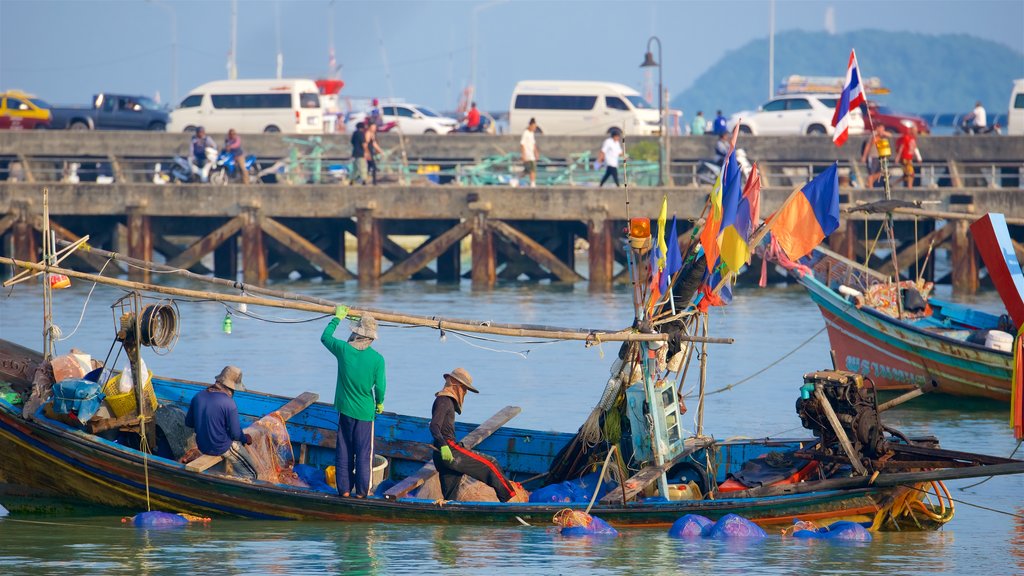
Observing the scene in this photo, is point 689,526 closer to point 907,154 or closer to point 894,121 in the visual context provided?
point 907,154

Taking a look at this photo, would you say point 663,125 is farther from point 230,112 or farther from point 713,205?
point 713,205

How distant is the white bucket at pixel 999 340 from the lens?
1908 cm

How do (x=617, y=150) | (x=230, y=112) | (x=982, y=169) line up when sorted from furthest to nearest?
1. (x=230, y=112)
2. (x=982, y=169)
3. (x=617, y=150)

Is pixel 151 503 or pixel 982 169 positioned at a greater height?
pixel 982 169

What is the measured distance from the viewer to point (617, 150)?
107ft

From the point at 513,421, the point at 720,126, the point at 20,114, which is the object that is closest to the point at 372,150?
the point at 720,126

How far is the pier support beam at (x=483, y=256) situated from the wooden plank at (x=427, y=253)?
0.22m

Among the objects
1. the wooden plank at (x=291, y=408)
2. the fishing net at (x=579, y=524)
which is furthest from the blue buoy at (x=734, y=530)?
the wooden plank at (x=291, y=408)

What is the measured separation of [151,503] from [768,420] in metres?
8.26

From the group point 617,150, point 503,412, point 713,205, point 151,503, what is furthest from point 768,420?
point 617,150

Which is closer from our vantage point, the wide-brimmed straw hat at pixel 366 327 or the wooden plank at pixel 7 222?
the wide-brimmed straw hat at pixel 366 327

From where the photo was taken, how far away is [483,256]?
1307 inches

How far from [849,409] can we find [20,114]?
1392 inches

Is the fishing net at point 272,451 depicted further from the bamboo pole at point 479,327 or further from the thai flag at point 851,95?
the thai flag at point 851,95
